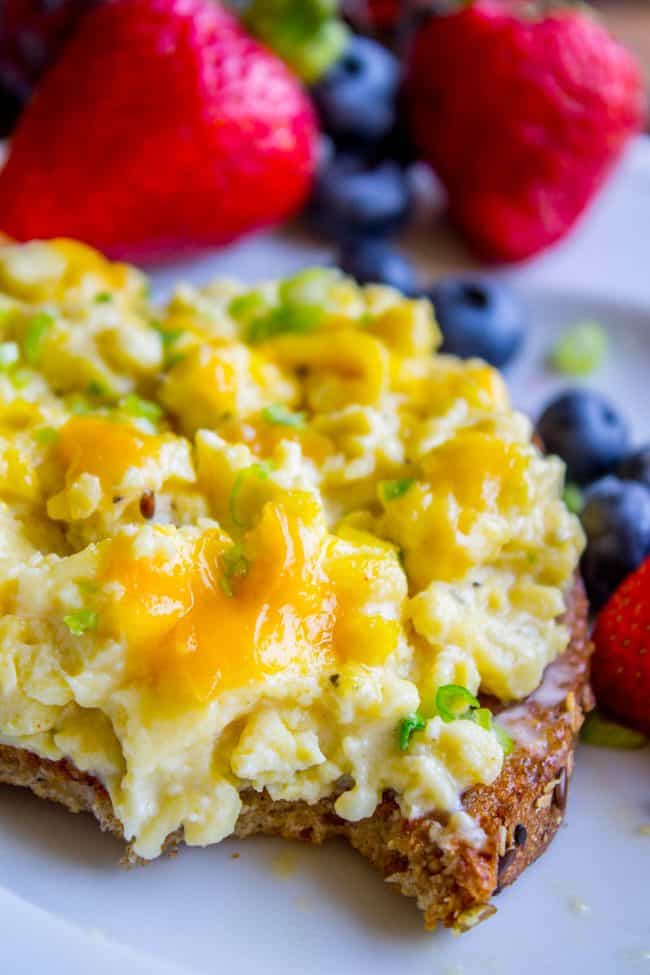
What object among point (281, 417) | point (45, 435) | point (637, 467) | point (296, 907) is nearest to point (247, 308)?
point (281, 417)

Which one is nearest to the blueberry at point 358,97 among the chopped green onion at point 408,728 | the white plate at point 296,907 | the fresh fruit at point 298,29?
the fresh fruit at point 298,29

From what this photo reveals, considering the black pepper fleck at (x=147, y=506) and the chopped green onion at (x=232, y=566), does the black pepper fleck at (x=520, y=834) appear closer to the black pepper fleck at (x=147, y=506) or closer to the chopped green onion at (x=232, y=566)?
the chopped green onion at (x=232, y=566)

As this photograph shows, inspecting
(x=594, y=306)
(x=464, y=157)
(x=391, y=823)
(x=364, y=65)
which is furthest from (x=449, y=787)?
(x=364, y=65)

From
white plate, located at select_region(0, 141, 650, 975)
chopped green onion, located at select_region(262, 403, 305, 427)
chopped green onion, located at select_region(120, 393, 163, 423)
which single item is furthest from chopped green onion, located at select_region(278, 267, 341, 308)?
white plate, located at select_region(0, 141, 650, 975)

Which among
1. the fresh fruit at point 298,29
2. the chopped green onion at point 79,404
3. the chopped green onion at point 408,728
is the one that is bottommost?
the chopped green onion at point 408,728

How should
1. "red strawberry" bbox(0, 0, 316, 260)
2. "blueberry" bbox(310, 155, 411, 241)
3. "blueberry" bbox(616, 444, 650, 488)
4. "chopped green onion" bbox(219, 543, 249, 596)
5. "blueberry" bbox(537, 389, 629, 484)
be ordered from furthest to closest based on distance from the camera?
1. "blueberry" bbox(310, 155, 411, 241)
2. "red strawberry" bbox(0, 0, 316, 260)
3. "blueberry" bbox(537, 389, 629, 484)
4. "blueberry" bbox(616, 444, 650, 488)
5. "chopped green onion" bbox(219, 543, 249, 596)

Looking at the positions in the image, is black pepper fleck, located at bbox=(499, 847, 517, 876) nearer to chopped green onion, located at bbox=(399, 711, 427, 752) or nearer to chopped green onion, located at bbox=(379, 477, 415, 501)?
chopped green onion, located at bbox=(399, 711, 427, 752)
